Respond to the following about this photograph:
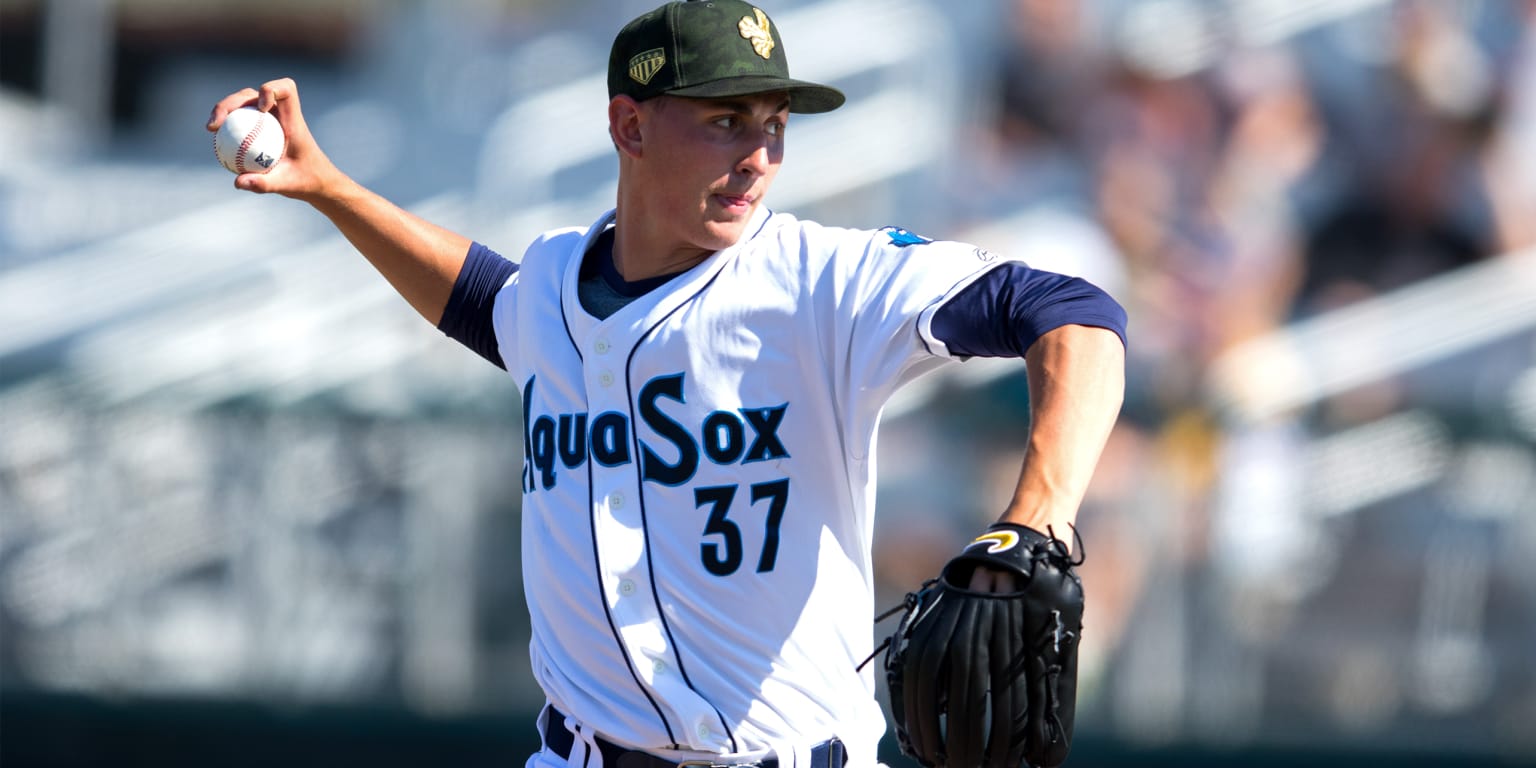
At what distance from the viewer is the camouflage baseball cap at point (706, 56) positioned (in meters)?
2.41

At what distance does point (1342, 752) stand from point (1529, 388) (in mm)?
1432

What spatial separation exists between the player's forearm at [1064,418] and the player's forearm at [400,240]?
3.60 feet

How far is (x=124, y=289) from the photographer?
21.8 ft

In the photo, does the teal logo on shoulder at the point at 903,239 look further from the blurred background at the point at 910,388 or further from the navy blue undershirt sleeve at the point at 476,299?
the blurred background at the point at 910,388

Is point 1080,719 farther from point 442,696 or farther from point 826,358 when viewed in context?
point 826,358

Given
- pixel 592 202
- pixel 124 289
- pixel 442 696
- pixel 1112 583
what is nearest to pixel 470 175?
pixel 592 202

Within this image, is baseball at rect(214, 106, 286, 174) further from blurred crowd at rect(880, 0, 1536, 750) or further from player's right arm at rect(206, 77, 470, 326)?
blurred crowd at rect(880, 0, 1536, 750)

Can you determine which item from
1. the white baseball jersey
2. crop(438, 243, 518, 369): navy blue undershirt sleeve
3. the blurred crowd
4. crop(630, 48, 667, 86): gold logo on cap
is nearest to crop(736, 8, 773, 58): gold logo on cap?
crop(630, 48, 667, 86): gold logo on cap

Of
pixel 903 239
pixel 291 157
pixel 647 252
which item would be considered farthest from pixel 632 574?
pixel 291 157

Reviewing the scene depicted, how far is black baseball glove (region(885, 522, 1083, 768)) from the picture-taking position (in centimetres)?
202

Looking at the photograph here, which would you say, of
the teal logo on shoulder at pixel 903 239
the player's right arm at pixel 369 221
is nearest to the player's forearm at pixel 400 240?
the player's right arm at pixel 369 221

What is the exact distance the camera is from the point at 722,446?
238 centimetres

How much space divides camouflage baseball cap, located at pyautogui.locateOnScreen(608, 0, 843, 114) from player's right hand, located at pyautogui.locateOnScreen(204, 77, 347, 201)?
1.78ft

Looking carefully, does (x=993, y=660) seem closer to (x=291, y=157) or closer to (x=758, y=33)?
(x=758, y=33)
